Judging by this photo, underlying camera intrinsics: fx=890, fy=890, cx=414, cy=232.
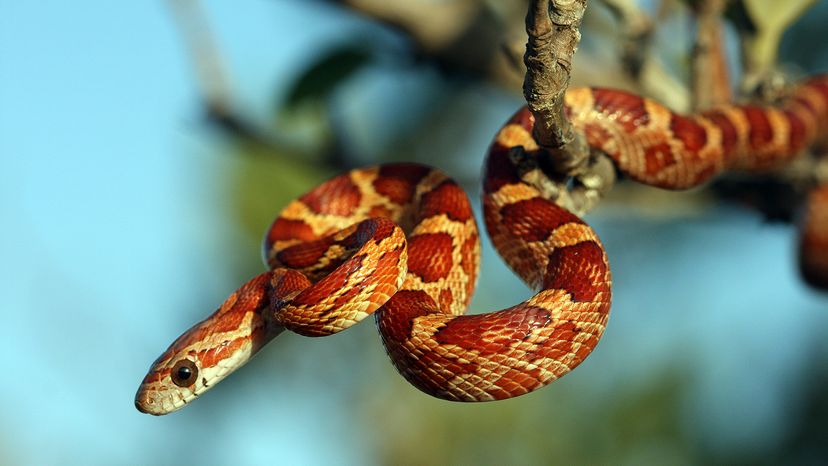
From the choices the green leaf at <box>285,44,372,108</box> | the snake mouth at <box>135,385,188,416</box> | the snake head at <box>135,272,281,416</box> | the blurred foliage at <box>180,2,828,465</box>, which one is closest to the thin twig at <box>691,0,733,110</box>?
the blurred foliage at <box>180,2,828,465</box>

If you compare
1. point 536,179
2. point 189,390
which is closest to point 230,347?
point 189,390

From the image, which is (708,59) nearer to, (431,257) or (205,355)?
(431,257)

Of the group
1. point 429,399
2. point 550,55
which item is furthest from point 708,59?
point 429,399

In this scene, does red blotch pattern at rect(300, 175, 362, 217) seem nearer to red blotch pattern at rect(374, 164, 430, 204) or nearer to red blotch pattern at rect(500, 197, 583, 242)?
red blotch pattern at rect(374, 164, 430, 204)

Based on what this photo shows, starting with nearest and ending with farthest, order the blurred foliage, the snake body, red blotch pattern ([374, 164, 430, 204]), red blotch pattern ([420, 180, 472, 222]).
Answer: the snake body → red blotch pattern ([420, 180, 472, 222]) → red blotch pattern ([374, 164, 430, 204]) → the blurred foliage

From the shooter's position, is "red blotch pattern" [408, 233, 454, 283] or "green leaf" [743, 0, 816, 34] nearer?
"red blotch pattern" [408, 233, 454, 283]

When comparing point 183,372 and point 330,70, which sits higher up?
point 330,70

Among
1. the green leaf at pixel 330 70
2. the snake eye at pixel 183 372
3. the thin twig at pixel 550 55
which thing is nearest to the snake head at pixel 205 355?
the snake eye at pixel 183 372

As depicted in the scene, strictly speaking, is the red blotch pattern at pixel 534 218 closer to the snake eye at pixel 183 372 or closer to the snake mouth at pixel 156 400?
the snake eye at pixel 183 372
